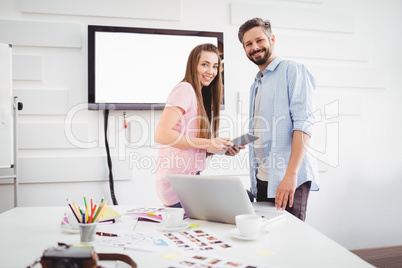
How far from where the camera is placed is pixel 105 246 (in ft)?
3.68

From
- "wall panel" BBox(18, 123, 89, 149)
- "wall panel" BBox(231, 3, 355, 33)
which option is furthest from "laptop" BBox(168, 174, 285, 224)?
"wall panel" BBox(231, 3, 355, 33)

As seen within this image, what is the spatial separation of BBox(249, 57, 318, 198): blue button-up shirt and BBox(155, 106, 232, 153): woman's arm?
239mm

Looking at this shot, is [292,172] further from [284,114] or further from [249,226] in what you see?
[249,226]

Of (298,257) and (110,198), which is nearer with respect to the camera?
(298,257)

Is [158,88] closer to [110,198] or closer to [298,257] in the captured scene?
[110,198]

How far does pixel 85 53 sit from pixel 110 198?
116 cm

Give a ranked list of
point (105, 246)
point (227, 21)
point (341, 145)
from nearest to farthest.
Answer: point (105, 246) → point (227, 21) → point (341, 145)

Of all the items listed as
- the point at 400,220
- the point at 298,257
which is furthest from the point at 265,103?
the point at 400,220

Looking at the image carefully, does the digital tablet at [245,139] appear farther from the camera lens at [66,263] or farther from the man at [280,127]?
the camera lens at [66,263]

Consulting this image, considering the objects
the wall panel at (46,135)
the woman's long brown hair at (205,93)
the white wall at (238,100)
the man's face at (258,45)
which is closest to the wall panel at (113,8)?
the white wall at (238,100)

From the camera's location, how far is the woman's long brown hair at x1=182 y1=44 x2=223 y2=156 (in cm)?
184

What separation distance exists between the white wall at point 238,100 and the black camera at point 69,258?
6.59 feet

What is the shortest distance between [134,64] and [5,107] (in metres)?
0.97

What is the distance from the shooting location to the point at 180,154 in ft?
5.57
